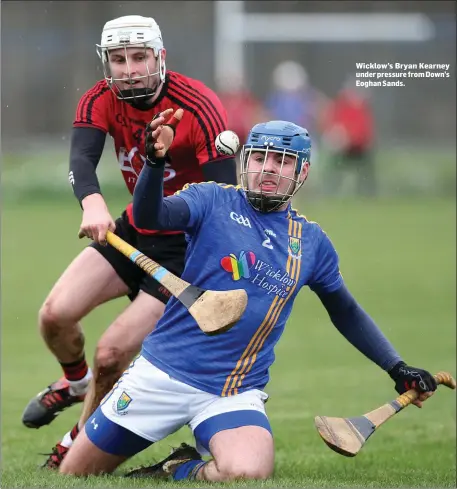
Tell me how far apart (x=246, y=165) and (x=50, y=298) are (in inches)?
53.2

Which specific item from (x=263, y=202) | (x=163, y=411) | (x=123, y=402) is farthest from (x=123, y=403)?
(x=263, y=202)

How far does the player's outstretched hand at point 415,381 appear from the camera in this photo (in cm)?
489

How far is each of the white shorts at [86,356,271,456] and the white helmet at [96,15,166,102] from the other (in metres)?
1.25

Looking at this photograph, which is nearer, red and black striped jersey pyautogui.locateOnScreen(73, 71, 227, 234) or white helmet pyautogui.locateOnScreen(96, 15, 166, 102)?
white helmet pyautogui.locateOnScreen(96, 15, 166, 102)

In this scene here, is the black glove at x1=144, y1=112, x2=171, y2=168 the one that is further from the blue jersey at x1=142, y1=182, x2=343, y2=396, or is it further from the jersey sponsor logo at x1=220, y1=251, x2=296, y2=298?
the jersey sponsor logo at x1=220, y1=251, x2=296, y2=298

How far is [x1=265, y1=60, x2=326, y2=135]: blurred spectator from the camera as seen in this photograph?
67.3ft

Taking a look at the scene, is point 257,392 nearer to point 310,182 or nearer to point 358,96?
point 310,182

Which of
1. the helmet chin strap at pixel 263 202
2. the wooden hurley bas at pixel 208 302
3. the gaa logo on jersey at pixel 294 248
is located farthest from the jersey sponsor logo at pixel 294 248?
the wooden hurley bas at pixel 208 302

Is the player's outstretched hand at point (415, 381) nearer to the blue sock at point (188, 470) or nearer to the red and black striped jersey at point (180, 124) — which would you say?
the blue sock at point (188, 470)

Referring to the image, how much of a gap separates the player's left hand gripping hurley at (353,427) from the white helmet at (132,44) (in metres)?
1.68

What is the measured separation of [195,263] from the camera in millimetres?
4684

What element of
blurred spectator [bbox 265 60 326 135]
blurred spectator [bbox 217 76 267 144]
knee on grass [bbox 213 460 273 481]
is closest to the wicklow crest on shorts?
knee on grass [bbox 213 460 273 481]

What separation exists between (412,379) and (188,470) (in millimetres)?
1073

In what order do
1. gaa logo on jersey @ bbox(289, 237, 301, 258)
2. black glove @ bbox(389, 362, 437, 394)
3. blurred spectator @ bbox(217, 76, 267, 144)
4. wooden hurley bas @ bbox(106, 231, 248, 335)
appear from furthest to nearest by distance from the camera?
blurred spectator @ bbox(217, 76, 267, 144)
black glove @ bbox(389, 362, 437, 394)
gaa logo on jersey @ bbox(289, 237, 301, 258)
wooden hurley bas @ bbox(106, 231, 248, 335)
